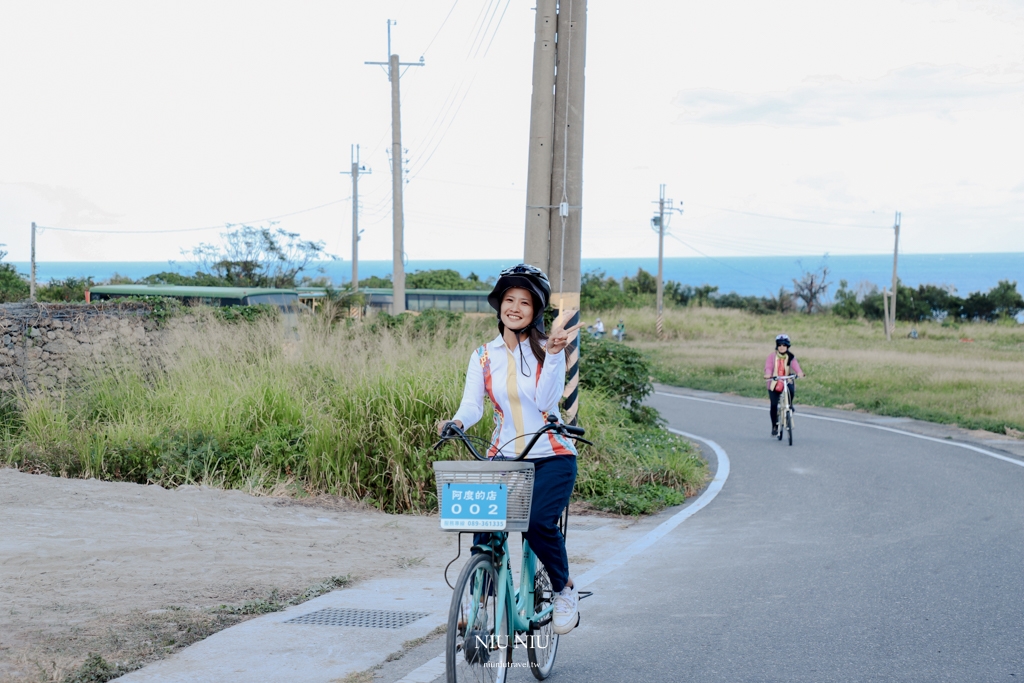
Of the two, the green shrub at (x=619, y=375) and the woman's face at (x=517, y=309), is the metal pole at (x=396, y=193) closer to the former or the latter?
the green shrub at (x=619, y=375)

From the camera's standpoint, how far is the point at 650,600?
251 inches

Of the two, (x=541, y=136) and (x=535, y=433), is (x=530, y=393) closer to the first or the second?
(x=535, y=433)

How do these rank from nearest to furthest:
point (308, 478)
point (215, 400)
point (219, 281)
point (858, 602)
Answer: point (858, 602) < point (308, 478) < point (215, 400) < point (219, 281)

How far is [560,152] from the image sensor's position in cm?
1056

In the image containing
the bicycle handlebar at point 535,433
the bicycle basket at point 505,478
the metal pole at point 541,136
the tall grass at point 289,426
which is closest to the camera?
the bicycle basket at point 505,478

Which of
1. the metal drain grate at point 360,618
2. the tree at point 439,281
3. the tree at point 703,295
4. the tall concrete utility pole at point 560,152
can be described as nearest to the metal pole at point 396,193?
the tall concrete utility pole at point 560,152

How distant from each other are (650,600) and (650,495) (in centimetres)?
413

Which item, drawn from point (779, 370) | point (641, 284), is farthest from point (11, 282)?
point (641, 284)

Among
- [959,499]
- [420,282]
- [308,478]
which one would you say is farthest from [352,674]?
[420,282]

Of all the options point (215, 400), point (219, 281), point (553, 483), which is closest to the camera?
point (553, 483)

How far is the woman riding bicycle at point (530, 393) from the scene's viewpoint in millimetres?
4414

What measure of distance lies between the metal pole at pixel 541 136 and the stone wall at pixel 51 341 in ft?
21.8

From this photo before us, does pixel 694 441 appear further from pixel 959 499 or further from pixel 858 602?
pixel 858 602

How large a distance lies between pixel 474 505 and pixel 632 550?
444 centimetres
